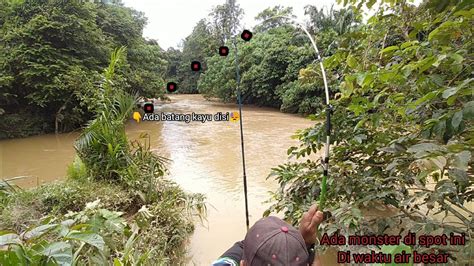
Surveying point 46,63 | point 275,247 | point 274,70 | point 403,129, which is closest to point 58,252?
point 275,247

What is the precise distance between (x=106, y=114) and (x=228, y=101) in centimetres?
1578

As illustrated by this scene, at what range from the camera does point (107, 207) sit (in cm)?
300

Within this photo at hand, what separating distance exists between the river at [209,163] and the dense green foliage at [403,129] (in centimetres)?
101

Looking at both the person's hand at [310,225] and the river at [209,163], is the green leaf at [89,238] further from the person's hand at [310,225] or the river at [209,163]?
the river at [209,163]

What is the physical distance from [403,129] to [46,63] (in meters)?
8.82

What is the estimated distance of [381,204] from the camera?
2.11 m

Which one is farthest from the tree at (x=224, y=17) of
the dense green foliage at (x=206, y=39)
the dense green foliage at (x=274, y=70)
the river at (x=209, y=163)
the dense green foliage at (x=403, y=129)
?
the dense green foliage at (x=403, y=129)

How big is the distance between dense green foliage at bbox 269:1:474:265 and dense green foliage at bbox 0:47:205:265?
111cm

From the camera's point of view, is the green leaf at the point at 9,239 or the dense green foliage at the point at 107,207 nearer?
the green leaf at the point at 9,239

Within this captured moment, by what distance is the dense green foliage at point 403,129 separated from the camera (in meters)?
1.03

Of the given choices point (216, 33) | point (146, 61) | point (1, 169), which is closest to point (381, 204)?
point (1, 169)

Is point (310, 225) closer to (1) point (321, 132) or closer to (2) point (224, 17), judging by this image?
(1) point (321, 132)

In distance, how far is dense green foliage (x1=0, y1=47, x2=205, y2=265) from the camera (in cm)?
173

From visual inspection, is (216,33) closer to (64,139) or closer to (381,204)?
(64,139)
